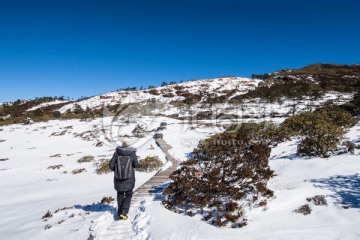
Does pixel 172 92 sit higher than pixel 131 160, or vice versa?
pixel 172 92

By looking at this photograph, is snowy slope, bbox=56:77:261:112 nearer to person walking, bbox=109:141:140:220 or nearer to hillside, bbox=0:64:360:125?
hillside, bbox=0:64:360:125

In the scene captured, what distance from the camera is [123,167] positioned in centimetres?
688

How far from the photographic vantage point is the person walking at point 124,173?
6.89m

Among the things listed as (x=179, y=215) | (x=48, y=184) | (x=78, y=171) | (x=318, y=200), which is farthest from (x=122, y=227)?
(x=78, y=171)

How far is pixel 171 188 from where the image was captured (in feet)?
24.4

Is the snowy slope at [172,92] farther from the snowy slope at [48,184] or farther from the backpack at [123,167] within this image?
the backpack at [123,167]

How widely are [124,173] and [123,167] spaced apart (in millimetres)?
156

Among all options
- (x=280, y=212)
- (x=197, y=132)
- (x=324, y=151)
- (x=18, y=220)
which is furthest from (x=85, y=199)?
(x=197, y=132)

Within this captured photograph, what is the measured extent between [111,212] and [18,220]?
334 centimetres

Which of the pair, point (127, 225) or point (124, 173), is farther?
point (124, 173)

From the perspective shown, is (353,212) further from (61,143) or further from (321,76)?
(321,76)

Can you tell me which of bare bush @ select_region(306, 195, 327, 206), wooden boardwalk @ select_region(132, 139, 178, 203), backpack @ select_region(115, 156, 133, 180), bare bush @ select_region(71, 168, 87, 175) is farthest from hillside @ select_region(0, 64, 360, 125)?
backpack @ select_region(115, 156, 133, 180)

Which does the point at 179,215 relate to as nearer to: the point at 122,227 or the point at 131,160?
the point at 122,227

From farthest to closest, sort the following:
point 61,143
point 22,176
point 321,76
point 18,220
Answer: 1. point 321,76
2. point 61,143
3. point 22,176
4. point 18,220
